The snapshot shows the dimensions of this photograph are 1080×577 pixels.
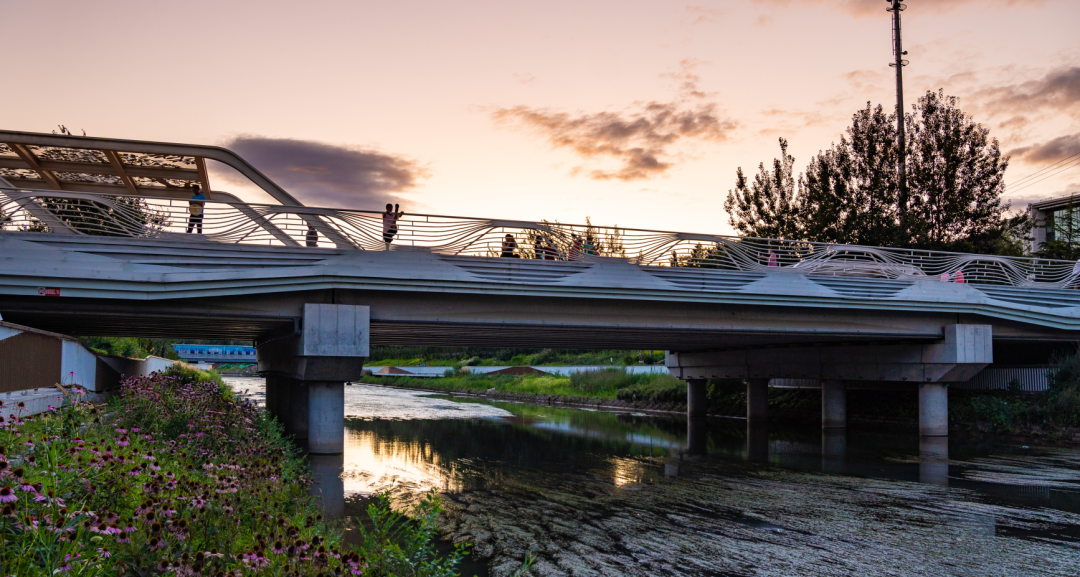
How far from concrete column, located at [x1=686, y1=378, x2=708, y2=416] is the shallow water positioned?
11.1m

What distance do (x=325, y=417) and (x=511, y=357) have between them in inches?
2936

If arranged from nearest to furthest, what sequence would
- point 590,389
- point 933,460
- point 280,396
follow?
1. point 933,460
2. point 280,396
3. point 590,389

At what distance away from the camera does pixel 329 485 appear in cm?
1596

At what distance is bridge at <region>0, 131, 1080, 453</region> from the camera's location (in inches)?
698

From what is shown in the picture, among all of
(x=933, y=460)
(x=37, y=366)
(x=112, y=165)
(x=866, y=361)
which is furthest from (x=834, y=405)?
(x=37, y=366)

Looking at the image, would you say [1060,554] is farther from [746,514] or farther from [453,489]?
[453,489]

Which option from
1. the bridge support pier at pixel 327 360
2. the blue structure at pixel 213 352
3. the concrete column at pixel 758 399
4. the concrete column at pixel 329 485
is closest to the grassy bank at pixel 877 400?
the concrete column at pixel 758 399

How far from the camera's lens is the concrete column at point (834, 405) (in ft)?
108

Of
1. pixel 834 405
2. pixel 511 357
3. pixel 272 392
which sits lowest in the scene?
pixel 511 357

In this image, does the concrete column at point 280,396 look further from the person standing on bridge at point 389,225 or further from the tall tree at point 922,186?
the tall tree at point 922,186

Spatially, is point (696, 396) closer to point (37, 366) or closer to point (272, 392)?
point (272, 392)

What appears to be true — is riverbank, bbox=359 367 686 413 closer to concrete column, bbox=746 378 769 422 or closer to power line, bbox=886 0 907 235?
concrete column, bbox=746 378 769 422

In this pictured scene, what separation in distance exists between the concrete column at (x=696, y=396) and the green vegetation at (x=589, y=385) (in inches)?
141

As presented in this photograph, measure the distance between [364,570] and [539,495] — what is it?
10482 mm
